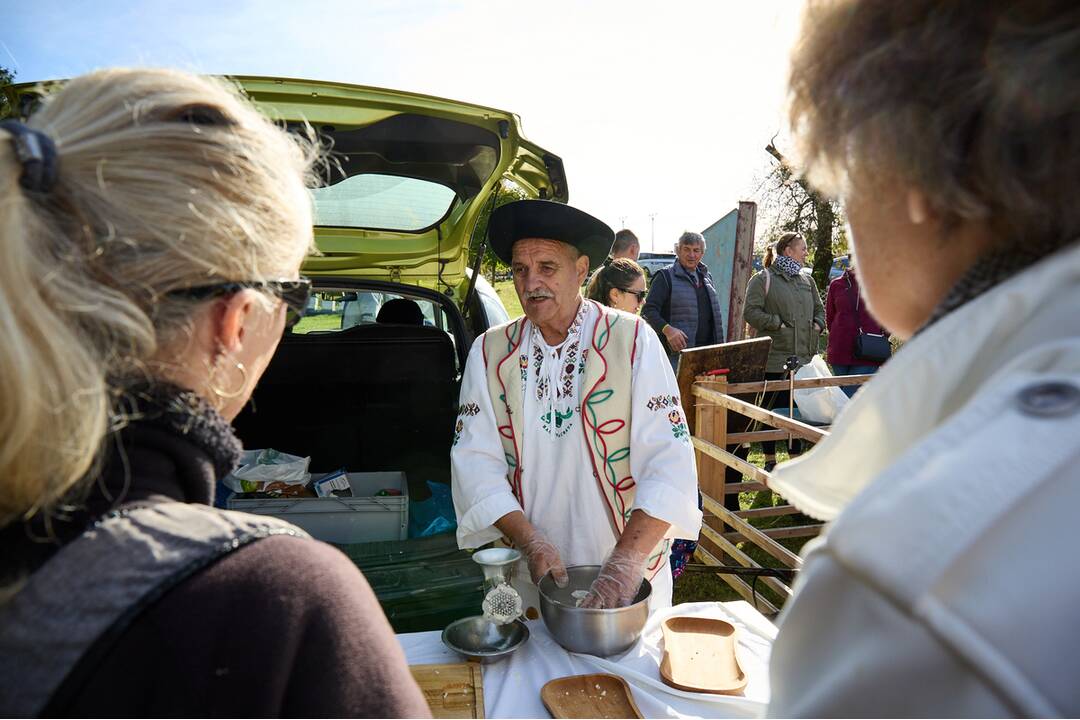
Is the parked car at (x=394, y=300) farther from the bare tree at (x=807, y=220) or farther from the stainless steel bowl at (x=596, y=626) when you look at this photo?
the bare tree at (x=807, y=220)

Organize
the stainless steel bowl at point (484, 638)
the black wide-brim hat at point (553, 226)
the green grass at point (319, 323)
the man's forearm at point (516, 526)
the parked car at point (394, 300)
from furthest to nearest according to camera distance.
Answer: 1. the green grass at point (319, 323)
2. the parked car at point (394, 300)
3. the black wide-brim hat at point (553, 226)
4. the man's forearm at point (516, 526)
5. the stainless steel bowl at point (484, 638)

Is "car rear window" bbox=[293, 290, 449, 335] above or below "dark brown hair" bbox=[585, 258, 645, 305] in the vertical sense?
below

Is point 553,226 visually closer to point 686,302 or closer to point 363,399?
point 363,399

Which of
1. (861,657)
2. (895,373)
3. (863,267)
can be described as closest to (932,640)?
(861,657)

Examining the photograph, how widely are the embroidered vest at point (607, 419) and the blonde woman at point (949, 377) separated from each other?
1.44 m

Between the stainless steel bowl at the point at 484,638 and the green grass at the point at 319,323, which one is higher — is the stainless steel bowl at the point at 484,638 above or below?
below

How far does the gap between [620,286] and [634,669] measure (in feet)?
8.61

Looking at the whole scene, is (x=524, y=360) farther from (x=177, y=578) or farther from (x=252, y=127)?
(x=177, y=578)

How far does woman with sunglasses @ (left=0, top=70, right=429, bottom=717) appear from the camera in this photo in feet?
2.23

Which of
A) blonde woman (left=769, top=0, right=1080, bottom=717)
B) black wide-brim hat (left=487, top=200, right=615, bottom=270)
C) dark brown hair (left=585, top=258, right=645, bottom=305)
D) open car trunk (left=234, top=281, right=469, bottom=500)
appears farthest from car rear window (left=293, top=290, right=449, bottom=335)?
blonde woman (left=769, top=0, right=1080, bottom=717)

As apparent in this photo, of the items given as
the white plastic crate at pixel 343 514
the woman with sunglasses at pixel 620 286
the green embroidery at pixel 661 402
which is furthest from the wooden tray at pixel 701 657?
the woman with sunglasses at pixel 620 286

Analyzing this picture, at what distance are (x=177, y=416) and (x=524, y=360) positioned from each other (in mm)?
1663

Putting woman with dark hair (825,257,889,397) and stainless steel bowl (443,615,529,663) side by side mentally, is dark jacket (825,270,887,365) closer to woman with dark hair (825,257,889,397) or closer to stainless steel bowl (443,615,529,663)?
woman with dark hair (825,257,889,397)

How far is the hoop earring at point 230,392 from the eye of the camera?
916 mm
